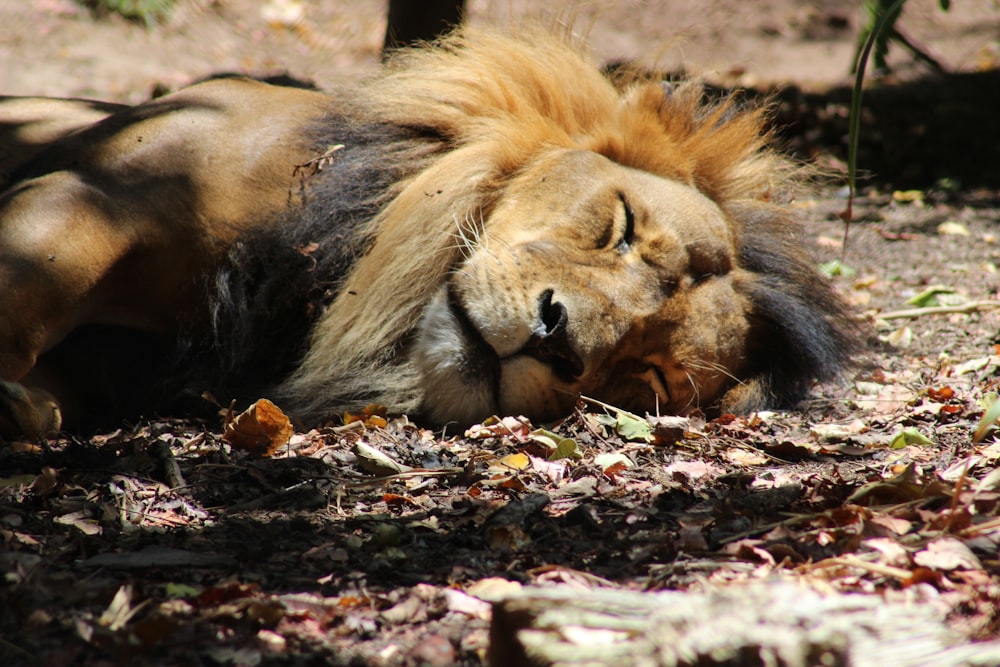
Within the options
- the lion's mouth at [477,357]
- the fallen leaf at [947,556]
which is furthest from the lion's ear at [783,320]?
the fallen leaf at [947,556]

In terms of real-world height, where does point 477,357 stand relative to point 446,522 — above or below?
above

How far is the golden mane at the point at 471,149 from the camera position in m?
3.46

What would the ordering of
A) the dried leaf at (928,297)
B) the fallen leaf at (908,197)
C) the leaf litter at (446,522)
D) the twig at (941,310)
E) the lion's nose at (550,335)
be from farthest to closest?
the fallen leaf at (908,197) < the dried leaf at (928,297) < the twig at (941,310) < the lion's nose at (550,335) < the leaf litter at (446,522)

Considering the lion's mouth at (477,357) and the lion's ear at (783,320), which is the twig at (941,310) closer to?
the lion's ear at (783,320)

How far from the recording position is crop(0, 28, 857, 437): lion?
10.4 feet

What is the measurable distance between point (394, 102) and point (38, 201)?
50.6 inches

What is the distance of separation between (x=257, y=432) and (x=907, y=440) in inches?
83.2

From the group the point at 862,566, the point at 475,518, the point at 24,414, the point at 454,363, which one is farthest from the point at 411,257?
the point at 862,566

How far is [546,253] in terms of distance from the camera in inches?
127

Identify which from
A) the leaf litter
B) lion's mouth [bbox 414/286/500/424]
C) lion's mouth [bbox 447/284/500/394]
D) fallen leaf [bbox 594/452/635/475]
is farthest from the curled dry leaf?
fallen leaf [bbox 594/452/635/475]

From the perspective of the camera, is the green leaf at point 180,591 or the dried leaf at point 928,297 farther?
the dried leaf at point 928,297

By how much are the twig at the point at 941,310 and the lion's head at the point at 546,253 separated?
1.25 meters

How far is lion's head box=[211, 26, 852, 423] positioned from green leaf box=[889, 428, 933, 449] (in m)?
0.47

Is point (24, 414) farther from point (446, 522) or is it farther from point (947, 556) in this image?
point (947, 556)
